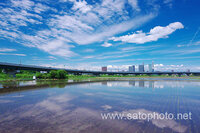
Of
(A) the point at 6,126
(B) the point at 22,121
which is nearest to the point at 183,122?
(B) the point at 22,121

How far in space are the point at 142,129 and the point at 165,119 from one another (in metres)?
3.46

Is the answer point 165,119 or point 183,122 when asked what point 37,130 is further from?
point 183,122

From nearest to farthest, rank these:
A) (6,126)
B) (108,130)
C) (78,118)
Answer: (108,130), (6,126), (78,118)

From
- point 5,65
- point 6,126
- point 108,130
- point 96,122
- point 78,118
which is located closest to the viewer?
point 108,130

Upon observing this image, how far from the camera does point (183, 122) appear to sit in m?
9.74

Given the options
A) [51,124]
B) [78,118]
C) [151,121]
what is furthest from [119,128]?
[51,124]

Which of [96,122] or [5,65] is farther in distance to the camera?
[5,65]

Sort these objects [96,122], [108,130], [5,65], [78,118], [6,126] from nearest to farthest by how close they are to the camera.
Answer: [108,130], [6,126], [96,122], [78,118], [5,65]

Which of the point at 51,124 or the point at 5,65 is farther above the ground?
the point at 5,65

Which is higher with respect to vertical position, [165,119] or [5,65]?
[5,65]

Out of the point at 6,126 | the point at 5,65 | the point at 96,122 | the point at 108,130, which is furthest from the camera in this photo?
the point at 5,65

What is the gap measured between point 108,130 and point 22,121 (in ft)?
26.0

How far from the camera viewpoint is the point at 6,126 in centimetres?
900

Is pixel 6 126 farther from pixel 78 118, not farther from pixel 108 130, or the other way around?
pixel 108 130
